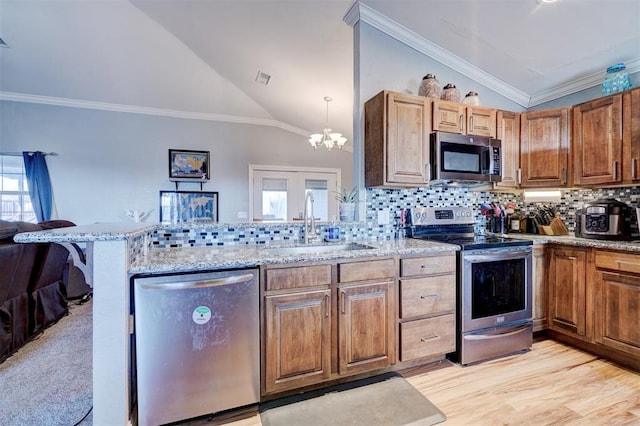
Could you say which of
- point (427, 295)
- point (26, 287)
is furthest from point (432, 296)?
point (26, 287)

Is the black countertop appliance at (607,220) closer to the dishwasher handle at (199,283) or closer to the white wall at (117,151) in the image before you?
the dishwasher handle at (199,283)

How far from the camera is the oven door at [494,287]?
224cm

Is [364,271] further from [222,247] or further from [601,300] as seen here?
[601,300]

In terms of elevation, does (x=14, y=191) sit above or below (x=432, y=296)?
above

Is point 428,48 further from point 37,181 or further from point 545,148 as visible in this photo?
point 37,181

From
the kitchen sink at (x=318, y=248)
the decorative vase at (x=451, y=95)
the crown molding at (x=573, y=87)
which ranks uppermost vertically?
the crown molding at (x=573, y=87)

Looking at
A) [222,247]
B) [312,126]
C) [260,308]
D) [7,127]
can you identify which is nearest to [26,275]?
[222,247]

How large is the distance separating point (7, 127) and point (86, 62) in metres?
1.86

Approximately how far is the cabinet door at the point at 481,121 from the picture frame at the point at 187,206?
14.1ft

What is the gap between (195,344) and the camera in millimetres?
1606

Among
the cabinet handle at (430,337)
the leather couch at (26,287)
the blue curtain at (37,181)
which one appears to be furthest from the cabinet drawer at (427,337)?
the blue curtain at (37,181)

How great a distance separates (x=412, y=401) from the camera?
183 centimetres

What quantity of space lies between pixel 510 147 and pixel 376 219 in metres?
1.53

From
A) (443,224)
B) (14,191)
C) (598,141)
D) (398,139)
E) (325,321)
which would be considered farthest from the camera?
(14,191)
